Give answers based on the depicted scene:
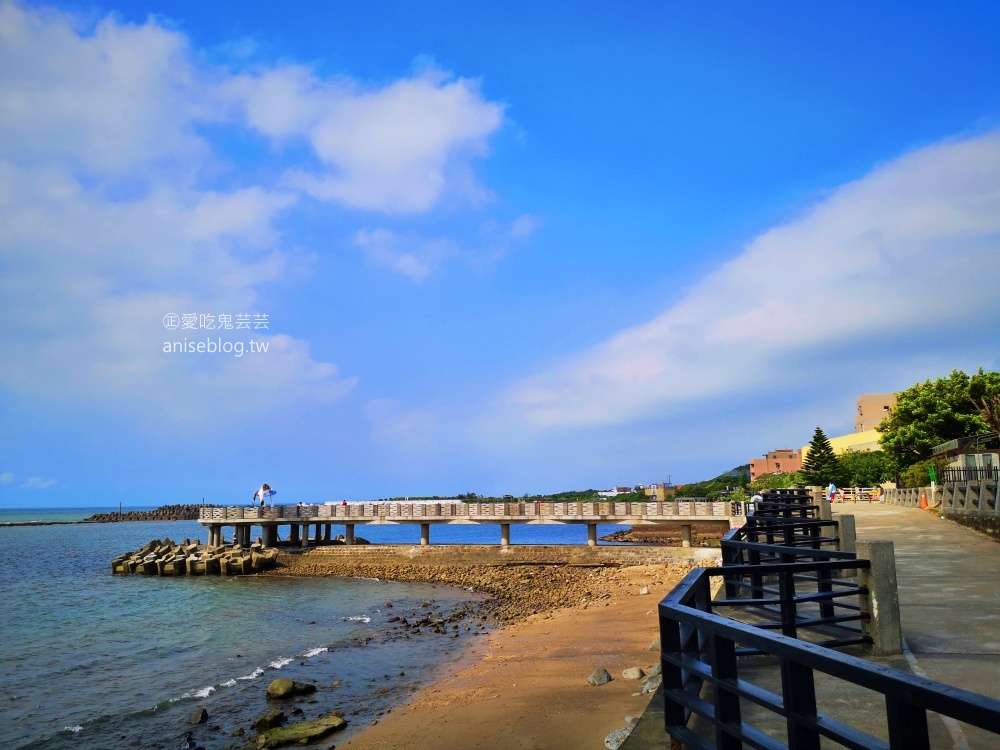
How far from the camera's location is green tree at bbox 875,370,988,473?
53.0m

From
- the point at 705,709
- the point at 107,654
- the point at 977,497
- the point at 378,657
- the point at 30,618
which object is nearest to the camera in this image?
the point at 705,709

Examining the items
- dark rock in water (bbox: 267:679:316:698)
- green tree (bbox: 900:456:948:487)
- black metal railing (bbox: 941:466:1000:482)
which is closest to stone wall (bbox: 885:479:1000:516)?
black metal railing (bbox: 941:466:1000:482)

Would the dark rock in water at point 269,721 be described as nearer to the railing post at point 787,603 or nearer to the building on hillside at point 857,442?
the railing post at point 787,603

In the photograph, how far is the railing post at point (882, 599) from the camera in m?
7.03

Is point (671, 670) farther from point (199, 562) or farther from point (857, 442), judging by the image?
point (857, 442)

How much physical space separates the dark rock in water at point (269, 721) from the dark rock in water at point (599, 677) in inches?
219

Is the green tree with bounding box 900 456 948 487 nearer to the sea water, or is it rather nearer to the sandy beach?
the sandy beach

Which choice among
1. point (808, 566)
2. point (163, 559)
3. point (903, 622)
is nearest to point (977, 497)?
point (903, 622)

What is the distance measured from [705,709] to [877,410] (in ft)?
350

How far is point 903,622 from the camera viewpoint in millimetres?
8781

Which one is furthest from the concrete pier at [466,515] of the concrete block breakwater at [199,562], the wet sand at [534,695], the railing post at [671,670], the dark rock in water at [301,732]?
the railing post at [671,670]

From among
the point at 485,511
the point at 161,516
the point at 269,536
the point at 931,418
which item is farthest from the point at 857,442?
the point at 161,516

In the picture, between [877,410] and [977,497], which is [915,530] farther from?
Answer: [877,410]

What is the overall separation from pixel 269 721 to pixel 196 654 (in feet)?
29.8
